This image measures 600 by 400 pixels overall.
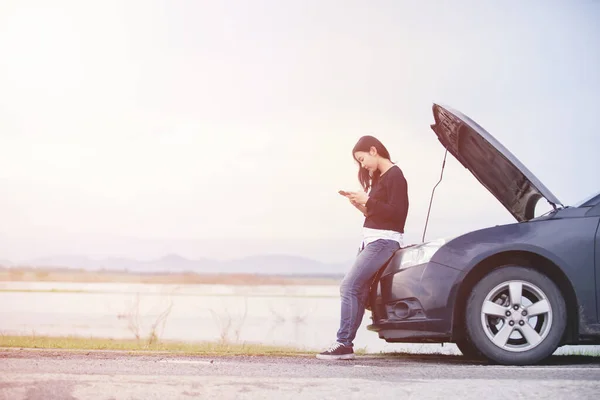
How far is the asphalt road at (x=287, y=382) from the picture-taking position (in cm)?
414

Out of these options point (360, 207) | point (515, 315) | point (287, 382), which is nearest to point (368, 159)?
point (360, 207)

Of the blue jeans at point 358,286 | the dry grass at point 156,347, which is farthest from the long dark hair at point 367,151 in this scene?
the dry grass at point 156,347

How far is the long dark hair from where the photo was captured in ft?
Result: 22.7

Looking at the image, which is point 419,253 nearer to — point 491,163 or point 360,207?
point 360,207

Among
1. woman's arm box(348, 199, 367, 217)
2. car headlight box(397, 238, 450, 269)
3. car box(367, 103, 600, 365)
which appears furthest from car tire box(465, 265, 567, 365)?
woman's arm box(348, 199, 367, 217)

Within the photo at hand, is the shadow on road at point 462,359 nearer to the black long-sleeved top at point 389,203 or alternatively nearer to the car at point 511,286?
the car at point 511,286

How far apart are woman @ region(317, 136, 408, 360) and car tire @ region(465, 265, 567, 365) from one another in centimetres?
95

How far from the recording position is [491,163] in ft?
22.9

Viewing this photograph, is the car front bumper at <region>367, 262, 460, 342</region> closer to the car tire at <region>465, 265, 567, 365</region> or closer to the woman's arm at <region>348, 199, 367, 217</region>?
the car tire at <region>465, 265, 567, 365</region>

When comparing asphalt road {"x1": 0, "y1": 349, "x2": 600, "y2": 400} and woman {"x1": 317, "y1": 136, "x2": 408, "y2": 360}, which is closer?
asphalt road {"x1": 0, "y1": 349, "x2": 600, "y2": 400}

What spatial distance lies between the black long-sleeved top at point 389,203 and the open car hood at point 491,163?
648 mm

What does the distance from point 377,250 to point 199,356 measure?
69.4 inches

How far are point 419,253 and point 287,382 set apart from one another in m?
2.27

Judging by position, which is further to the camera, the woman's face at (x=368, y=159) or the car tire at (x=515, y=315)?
the woman's face at (x=368, y=159)
